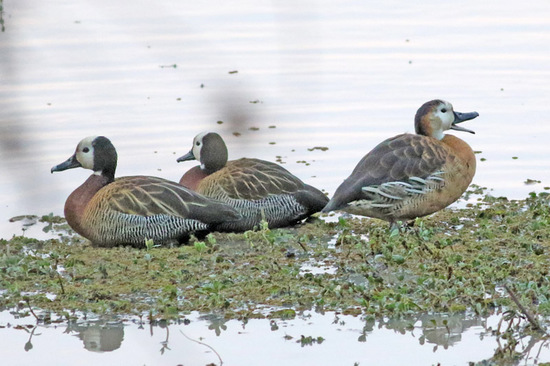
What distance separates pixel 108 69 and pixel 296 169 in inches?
142

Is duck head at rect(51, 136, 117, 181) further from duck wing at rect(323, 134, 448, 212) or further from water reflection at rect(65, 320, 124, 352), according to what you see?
water reflection at rect(65, 320, 124, 352)

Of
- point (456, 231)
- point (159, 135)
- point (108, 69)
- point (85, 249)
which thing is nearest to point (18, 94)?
point (85, 249)

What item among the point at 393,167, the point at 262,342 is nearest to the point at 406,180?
the point at 393,167

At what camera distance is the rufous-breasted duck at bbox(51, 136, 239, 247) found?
27.3 feet

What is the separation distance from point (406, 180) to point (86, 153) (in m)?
2.56

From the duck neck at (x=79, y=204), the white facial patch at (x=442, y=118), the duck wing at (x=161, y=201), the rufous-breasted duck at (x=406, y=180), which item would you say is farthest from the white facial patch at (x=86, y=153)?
the white facial patch at (x=442, y=118)

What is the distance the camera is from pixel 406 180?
8.52 meters

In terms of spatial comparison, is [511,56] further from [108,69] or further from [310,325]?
[310,325]

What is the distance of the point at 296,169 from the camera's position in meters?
10.7

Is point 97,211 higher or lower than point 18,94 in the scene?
lower

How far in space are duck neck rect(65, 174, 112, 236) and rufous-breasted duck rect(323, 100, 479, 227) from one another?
182 centimetres

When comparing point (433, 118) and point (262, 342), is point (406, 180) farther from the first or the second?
point (262, 342)

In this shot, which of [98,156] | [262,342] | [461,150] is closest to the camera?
[262,342]

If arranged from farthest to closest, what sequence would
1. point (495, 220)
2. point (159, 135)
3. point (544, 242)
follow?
point (159, 135)
point (495, 220)
point (544, 242)
